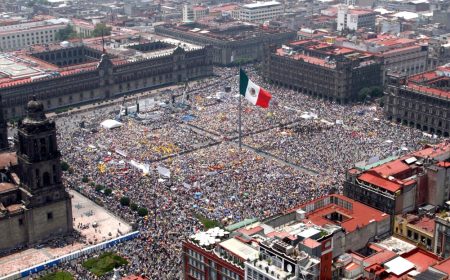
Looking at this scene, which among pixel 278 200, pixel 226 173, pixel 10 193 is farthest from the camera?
pixel 226 173

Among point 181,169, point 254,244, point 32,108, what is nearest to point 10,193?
point 32,108

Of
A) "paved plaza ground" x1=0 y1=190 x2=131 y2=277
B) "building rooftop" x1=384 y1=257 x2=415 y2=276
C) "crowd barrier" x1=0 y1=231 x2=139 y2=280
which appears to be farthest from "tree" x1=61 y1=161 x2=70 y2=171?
"building rooftop" x1=384 y1=257 x2=415 y2=276

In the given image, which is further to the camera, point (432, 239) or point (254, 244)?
point (432, 239)

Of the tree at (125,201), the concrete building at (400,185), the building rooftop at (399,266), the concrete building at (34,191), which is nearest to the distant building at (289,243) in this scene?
the concrete building at (400,185)

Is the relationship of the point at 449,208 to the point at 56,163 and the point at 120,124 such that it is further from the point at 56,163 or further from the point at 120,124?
the point at 120,124

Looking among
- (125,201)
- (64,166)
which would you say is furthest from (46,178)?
(64,166)

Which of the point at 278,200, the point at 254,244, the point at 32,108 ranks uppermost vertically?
the point at 32,108

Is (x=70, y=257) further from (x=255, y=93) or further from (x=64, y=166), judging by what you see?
(x=255, y=93)

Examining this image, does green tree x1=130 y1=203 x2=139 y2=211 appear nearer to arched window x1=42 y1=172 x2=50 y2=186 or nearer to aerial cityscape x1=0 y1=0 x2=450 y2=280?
aerial cityscape x1=0 y1=0 x2=450 y2=280

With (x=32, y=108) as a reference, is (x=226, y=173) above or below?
below
